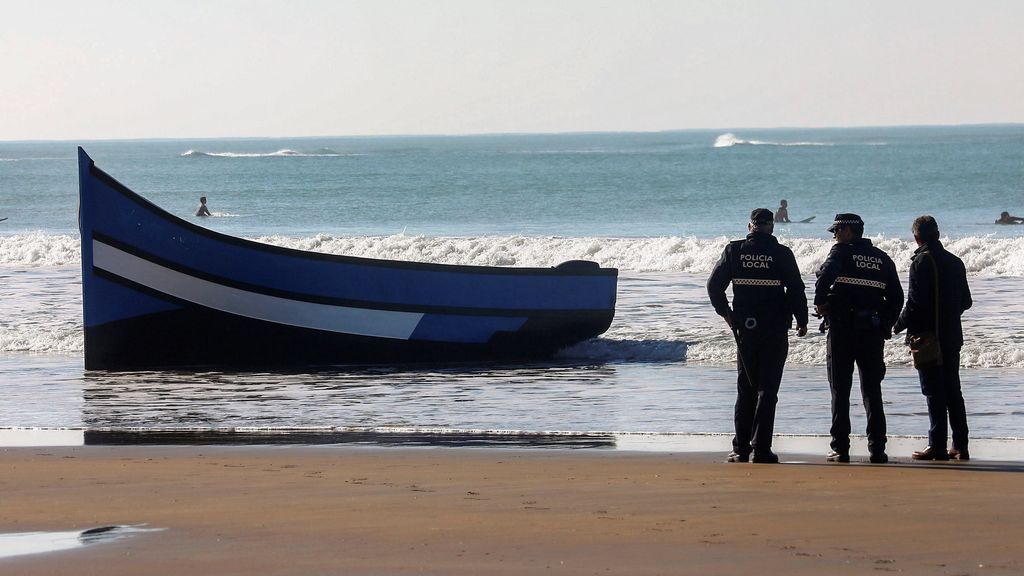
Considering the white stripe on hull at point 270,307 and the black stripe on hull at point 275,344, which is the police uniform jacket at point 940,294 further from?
the white stripe on hull at point 270,307

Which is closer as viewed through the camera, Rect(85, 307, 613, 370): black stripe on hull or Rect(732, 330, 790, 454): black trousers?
Rect(732, 330, 790, 454): black trousers

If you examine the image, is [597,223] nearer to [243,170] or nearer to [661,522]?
[661,522]

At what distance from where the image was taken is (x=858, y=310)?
7.97 meters

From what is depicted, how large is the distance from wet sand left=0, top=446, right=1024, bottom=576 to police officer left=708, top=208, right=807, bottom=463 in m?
0.46

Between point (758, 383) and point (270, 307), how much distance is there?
7435 millimetres

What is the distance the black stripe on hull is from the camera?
556 inches

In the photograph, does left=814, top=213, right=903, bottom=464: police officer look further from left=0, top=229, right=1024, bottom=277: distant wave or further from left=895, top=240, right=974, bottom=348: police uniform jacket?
left=0, top=229, right=1024, bottom=277: distant wave

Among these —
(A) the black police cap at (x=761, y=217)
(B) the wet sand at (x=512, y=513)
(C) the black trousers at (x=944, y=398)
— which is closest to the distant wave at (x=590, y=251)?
(C) the black trousers at (x=944, y=398)

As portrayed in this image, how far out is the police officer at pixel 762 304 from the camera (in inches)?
312

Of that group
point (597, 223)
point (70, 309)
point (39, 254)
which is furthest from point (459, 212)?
point (70, 309)

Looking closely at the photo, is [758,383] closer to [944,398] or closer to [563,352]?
[944,398]

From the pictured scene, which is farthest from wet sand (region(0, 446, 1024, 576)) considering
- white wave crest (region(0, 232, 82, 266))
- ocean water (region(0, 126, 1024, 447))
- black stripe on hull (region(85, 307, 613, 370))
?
white wave crest (region(0, 232, 82, 266))

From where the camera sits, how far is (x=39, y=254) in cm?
3052

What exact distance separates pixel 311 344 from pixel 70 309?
5615 millimetres
